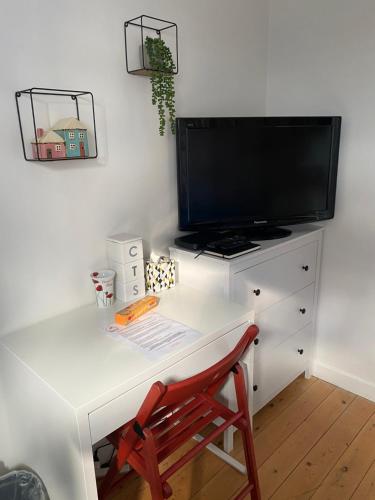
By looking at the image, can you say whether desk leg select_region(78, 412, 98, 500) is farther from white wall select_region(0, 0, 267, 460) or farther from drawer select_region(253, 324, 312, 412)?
drawer select_region(253, 324, 312, 412)

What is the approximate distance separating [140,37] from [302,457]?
1969mm

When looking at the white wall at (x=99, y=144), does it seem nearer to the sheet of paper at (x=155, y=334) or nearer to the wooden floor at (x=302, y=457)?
the sheet of paper at (x=155, y=334)

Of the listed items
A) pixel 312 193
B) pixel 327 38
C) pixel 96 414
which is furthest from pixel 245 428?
pixel 327 38

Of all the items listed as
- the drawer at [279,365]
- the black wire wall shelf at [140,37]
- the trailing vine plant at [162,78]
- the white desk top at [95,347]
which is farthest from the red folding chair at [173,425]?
the black wire wall shelf at [140,37]

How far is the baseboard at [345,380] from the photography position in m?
2.17

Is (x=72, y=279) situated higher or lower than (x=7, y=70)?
lower

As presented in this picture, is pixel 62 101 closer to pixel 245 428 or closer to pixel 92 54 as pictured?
pixel 92 54

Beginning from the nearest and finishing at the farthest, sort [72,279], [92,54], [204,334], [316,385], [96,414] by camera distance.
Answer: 1. [96,414]
2. [204,334]
3. [92,54]
4. [72,279]
5. [316,385]

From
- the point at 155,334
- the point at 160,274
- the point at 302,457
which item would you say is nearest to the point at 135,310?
the point at 155,334

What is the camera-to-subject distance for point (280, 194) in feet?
6.45

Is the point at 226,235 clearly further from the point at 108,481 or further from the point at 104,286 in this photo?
the point at 108,481

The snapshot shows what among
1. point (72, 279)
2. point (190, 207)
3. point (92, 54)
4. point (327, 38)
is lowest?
point (72, 279)

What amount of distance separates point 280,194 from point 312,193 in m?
0.18

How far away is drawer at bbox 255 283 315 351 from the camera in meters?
1.87
